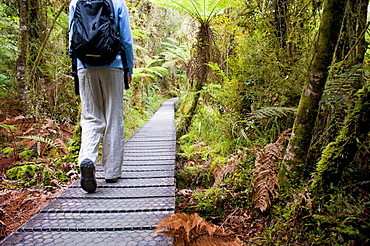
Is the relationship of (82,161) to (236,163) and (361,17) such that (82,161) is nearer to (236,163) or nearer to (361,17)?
Result: (236,163)

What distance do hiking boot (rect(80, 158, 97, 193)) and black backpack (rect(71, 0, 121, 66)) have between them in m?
0.99

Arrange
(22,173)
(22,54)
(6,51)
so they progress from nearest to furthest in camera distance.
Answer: (22,173), (22,54), (6,51)

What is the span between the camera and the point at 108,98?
274 centimetres

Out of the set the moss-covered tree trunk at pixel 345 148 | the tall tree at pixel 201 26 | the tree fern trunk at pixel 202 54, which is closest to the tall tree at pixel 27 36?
the tall tree at pixel 201 26

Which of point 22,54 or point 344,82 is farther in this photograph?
point 22,54

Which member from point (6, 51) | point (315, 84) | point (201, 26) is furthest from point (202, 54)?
point (6, 51)

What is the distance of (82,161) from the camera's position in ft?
7.55

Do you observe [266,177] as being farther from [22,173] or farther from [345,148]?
[22,173]

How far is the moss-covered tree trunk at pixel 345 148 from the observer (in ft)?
5.31

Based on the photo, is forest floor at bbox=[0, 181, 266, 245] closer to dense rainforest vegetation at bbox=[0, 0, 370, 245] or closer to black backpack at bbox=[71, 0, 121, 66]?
dense rainforest vegetation at bbox=[0, 0, 370, 245]

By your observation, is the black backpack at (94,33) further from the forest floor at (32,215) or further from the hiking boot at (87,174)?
the forest floor at (32,215)

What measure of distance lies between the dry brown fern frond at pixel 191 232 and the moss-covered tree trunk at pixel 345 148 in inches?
29.3

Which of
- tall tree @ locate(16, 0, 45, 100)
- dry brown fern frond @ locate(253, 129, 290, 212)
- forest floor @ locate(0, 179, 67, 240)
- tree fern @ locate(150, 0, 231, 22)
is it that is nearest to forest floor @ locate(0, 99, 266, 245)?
forest floor @ locate(0, 179, 67, 240)

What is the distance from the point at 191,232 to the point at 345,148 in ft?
3.75
